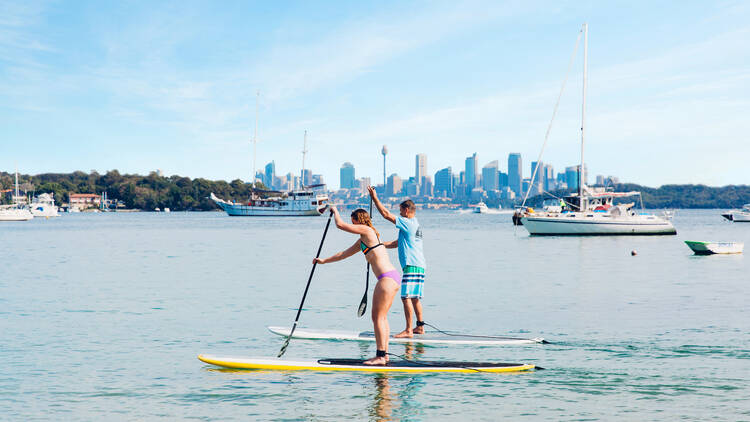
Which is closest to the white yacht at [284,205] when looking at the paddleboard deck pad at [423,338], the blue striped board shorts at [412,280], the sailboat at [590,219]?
the sailboat at [590,219]

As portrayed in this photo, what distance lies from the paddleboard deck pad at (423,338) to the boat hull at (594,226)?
45.6 metres

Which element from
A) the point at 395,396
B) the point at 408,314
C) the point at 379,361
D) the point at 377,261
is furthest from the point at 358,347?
the point at 377,261

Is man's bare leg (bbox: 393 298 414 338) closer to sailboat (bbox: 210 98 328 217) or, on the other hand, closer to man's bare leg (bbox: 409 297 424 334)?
man's bare leg (bbox: 409 297 424 334)

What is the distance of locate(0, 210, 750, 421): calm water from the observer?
9.10 metres

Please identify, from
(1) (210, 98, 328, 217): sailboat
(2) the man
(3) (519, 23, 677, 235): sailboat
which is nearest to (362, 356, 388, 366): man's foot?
(2) the man

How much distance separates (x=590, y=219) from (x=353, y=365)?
50.1 m

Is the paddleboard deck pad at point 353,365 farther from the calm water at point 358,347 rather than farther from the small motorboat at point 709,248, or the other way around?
the small motorboat at point 709,248

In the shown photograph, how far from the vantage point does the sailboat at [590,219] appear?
5750cm

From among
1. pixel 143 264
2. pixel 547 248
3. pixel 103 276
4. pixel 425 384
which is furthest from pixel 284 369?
pixel 547 248

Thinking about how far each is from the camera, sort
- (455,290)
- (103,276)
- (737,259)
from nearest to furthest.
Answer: (455,290) → (103,276) → (737,259)

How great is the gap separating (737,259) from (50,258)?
39.3 metres

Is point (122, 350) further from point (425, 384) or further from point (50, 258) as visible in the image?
point (50, 258)

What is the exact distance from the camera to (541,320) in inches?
662

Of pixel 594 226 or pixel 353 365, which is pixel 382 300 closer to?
pixel 353 365
